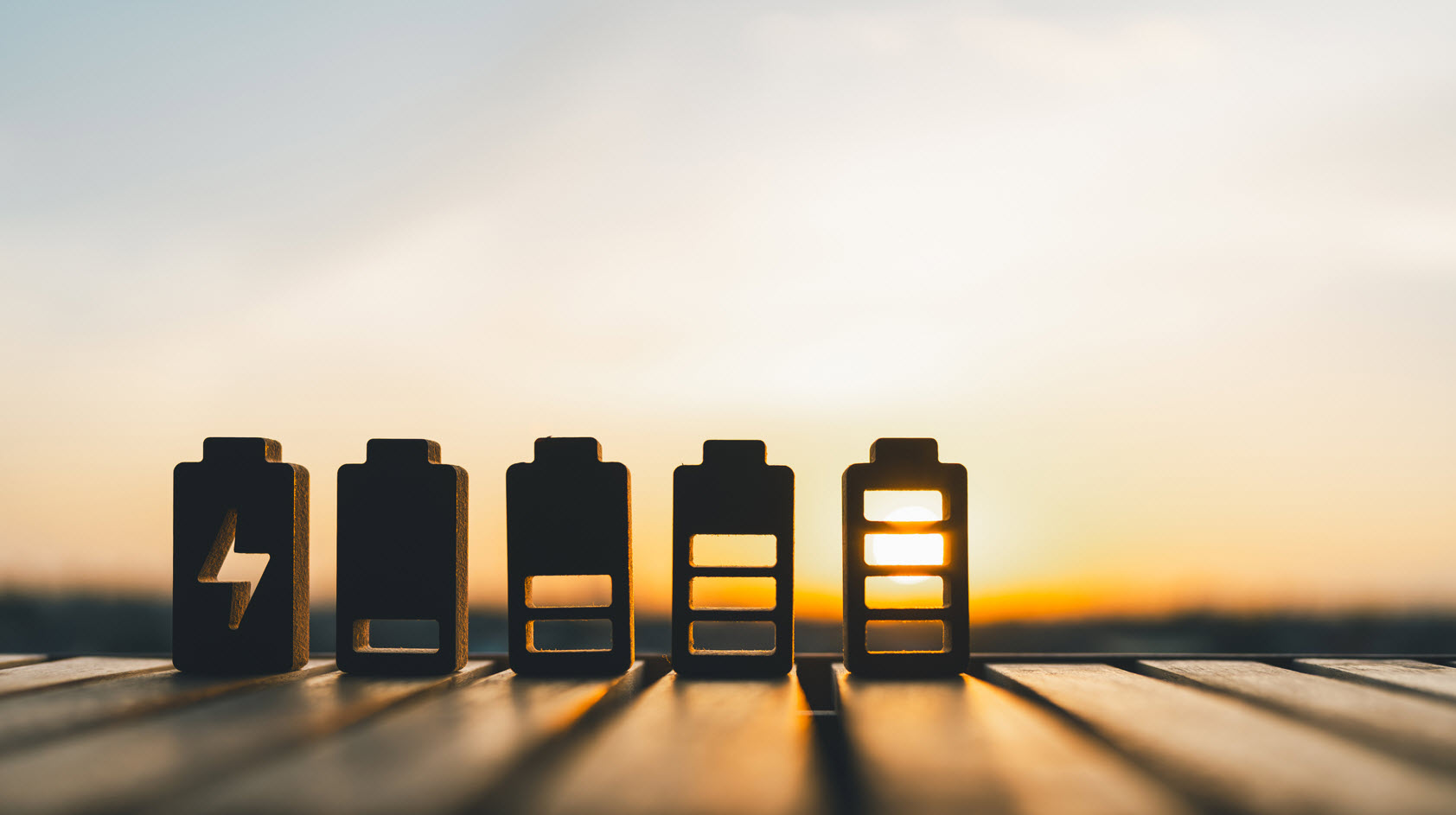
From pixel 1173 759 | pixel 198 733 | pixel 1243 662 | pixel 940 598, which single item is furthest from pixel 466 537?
pixel 1243 662

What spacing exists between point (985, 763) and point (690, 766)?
32cm

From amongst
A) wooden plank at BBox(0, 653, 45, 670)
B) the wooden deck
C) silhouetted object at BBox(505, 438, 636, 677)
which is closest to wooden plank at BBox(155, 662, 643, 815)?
the wooden deck

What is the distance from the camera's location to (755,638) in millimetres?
1788

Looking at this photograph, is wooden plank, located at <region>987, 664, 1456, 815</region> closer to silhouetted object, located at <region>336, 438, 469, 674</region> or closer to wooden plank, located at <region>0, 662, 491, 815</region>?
wooden plank, located at <region>0, 662, 491, 815</region>

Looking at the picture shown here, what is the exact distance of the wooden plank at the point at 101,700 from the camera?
47.3 inches

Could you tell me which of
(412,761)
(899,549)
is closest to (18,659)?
(412,761)

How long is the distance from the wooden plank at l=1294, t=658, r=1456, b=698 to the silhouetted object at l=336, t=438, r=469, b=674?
1709 mm

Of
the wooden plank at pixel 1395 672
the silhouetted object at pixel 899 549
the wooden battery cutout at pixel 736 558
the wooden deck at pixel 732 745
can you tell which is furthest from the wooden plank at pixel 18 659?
the wooden plank at pixel 1395 672

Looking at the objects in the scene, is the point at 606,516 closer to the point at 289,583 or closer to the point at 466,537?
the point at 466,537

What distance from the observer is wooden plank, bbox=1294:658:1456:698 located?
4.99 feet

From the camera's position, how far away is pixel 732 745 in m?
1.08

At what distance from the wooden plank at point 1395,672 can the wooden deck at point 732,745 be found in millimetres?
12

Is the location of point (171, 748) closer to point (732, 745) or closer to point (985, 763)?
point (732, 745)

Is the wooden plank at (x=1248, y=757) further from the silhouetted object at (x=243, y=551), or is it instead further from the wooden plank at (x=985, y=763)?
the silhouetted object at (x=243, y=551)
